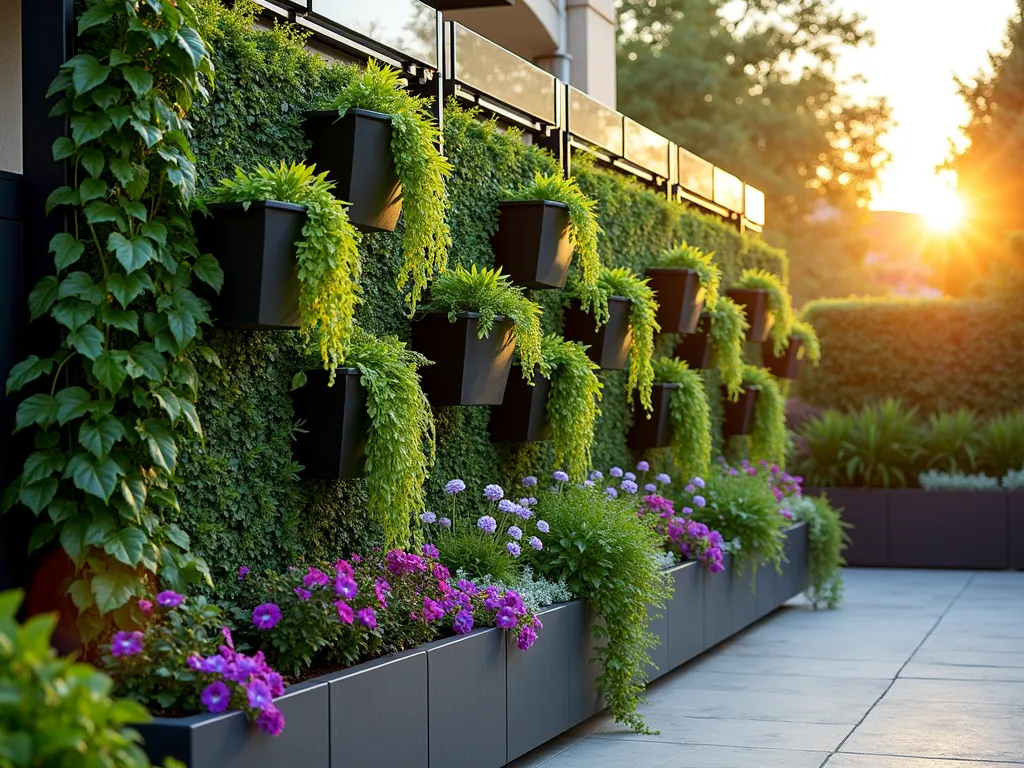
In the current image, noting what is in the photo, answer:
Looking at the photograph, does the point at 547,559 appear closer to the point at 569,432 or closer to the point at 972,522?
the point at 569,432

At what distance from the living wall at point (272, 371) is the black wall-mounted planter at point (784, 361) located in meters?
4.91

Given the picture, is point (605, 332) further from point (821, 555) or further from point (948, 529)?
point (948, 529)

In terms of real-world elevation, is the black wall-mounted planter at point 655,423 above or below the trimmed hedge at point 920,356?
below

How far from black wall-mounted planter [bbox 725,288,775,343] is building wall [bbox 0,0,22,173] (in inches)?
214

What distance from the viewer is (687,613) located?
21.9 ft

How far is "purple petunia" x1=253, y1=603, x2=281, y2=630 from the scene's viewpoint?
12.5 feet

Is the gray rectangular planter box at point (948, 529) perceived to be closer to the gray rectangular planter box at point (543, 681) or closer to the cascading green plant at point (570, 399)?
the cascading green plant at point (570, 399)

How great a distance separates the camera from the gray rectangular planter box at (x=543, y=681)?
475 cm

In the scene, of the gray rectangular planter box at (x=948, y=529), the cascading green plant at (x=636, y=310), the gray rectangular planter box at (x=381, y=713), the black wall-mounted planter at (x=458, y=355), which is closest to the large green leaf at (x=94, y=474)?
the gray rectangular planter box at (x=381, y=713)

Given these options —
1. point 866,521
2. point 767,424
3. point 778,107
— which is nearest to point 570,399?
point 767,424

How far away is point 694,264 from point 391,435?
3.99 meters

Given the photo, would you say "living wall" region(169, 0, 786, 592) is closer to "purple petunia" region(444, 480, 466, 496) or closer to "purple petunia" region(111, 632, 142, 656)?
"purple petunia" region(444, 480, 466, 496)

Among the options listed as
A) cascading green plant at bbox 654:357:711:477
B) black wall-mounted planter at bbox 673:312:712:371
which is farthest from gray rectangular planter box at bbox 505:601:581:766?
black wall-mounted planter at bbox 673:312:712:371

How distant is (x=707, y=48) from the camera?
26203mm
